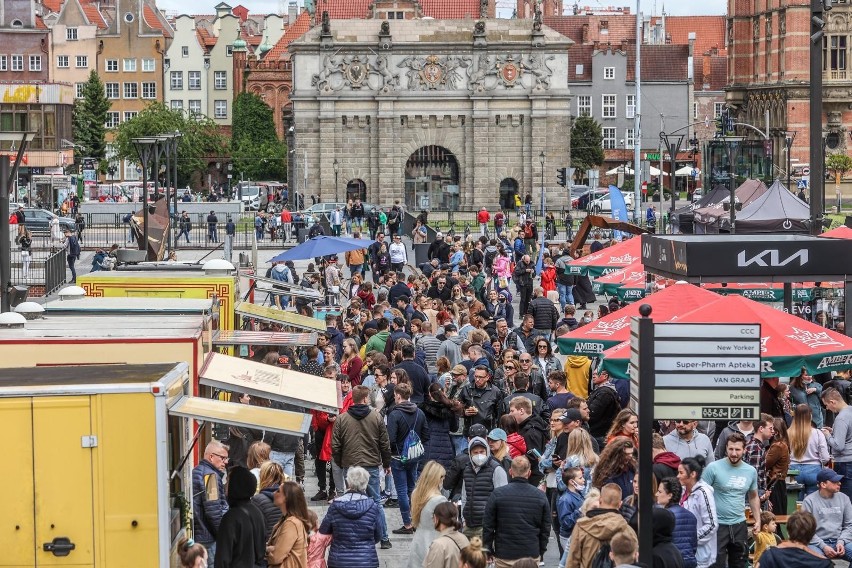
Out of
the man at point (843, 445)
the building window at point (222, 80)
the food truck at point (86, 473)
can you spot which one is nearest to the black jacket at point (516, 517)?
the food truck at point (86, 473)

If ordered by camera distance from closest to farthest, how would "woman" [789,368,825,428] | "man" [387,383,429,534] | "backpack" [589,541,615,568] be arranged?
"backpack" [589,541,615,568]
"man" [387,383,429,534]
"woman" [789,368,825,428]

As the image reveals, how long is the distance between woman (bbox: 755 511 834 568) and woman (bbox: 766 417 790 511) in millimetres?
3543

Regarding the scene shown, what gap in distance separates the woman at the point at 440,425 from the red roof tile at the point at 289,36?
4044 inches

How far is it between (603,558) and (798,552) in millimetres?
1218

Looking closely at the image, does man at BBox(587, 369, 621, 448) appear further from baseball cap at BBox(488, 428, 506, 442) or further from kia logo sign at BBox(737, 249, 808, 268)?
baseball cap at BBox(488, 428, 506, 442)

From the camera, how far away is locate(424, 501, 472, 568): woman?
10523mm

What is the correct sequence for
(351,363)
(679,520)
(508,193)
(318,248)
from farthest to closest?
(508,193) → (318,248) → (351,363) → (679,520)

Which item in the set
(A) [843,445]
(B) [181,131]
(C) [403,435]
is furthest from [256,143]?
(A) [843,445]

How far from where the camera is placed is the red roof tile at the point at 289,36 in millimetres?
117625

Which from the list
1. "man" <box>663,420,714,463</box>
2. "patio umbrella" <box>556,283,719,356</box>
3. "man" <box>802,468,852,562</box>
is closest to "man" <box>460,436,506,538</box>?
"man" <box>663,420,714,463</box>

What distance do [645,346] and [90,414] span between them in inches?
124

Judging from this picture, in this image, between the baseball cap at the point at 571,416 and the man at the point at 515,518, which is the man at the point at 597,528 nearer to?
the man at the point at 515,518

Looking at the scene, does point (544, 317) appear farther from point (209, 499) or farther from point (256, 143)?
point (256, 143)

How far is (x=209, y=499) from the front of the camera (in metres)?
12.0
